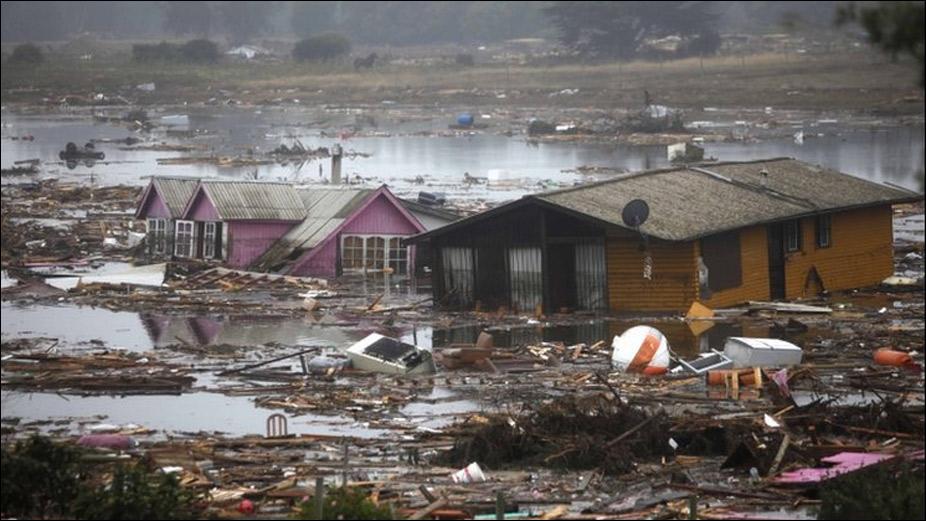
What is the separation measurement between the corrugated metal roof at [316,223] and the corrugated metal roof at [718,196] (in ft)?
16.1

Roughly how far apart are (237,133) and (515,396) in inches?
2706

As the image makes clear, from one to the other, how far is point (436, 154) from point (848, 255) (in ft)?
139

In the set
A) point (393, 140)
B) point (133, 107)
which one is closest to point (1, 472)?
point (393, 140)

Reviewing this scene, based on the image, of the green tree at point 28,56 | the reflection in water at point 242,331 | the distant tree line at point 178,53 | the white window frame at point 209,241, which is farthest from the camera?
the distant tree line at point 178,53

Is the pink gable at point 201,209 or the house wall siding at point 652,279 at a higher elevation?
the pink gable at point 201,209

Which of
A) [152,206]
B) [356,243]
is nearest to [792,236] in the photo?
[356,243]

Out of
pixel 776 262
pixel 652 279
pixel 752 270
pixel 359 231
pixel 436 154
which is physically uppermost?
pixel 436 154

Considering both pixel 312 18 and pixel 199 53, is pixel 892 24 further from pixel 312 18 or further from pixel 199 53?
pixel 312 18

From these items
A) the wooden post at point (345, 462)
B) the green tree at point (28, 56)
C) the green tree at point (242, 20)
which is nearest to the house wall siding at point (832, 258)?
the wooden post at point (345, 462)

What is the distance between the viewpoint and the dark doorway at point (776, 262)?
3161 cm

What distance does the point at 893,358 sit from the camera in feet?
79.5

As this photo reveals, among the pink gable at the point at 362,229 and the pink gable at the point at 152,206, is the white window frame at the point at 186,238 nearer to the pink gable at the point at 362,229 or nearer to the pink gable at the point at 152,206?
the pink gable at the point at 152,206

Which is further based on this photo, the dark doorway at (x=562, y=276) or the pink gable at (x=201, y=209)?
the pink gable at (x=201, y=209)

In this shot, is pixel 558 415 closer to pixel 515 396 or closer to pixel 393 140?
pixel 515 396
